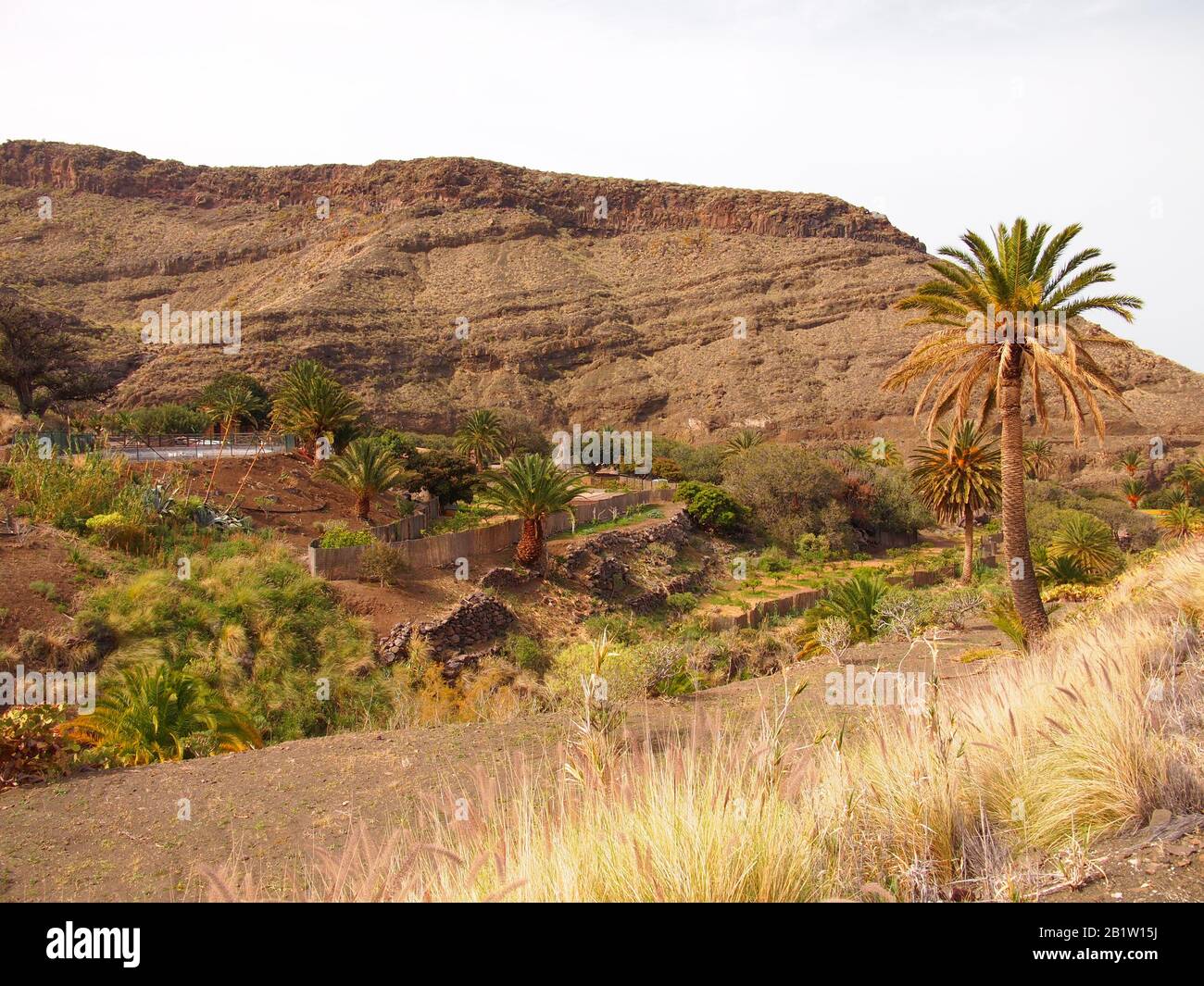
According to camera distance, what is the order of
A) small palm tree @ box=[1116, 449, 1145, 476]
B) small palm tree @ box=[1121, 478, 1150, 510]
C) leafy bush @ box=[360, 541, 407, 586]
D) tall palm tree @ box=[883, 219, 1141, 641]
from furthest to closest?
small palm tree @ box=[1116, 449, 1145, 476]
small palm tree @ box=[1121, 478, 1150, 510]
leafy bush @ box=[360, 541, 407, 586]
tall palm tree @ box=[883, 219, 1141, 641]

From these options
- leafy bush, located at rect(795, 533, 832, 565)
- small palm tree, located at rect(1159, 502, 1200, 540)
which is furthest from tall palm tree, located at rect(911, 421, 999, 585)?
small palm tree, located at rect(1159, 502, 1200, 540)

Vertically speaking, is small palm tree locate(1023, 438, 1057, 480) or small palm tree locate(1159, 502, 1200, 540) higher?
small palm tree locate(1023, 438, 1057, 480)

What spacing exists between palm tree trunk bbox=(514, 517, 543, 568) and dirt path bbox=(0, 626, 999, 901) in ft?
54.2

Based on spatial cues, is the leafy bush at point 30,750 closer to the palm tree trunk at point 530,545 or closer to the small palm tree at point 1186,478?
the palm tree trunk at point 530,545

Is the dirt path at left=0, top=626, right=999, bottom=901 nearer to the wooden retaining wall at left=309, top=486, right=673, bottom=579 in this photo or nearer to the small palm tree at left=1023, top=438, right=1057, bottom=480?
the wooden retaining wall at left=309, top=486, right=673, bottom=579

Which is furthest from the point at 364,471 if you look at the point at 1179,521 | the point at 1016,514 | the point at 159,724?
the point at 1179,521

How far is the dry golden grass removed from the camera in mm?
3229

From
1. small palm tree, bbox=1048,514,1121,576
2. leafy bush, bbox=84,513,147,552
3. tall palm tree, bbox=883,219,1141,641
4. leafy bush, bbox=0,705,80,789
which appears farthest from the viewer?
small palm tree, bbox=1048,514,1121,576

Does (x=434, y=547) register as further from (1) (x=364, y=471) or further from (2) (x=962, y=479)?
(2) (x=962, y=479)

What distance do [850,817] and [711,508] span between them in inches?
1506

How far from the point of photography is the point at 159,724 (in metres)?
10.8

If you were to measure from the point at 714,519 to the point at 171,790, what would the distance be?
3494cm

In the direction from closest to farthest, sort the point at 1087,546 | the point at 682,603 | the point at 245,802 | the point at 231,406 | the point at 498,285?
1. the point at 245,802
2. the point at 1087,546
3. the point at 682,603
4. the point at 231,406
5. the point at 498,285
